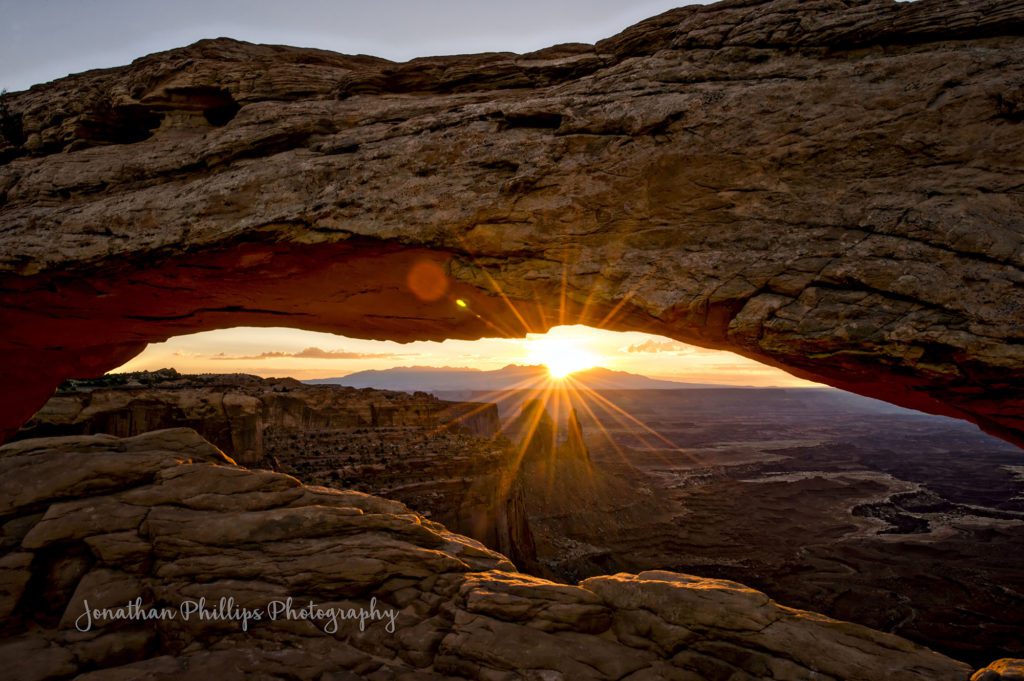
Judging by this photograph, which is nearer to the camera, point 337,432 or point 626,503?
point 337,432

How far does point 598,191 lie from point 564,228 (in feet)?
2.80

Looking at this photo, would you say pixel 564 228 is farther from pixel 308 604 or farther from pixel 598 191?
pixel 308 604

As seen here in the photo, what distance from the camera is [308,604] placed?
621cm

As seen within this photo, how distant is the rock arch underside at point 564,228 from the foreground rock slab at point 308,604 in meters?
0.05

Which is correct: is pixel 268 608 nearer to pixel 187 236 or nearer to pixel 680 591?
pixel 680 591

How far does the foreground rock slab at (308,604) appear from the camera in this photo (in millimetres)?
5301

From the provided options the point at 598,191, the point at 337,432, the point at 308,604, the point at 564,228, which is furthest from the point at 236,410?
the point at 598,191

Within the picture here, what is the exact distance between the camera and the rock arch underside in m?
5.88

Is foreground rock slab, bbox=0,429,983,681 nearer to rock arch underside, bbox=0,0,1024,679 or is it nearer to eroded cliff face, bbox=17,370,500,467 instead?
rock arch underside, bbox=0,0,1024,679

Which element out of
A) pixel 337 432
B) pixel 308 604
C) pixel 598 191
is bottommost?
pixel 337 432

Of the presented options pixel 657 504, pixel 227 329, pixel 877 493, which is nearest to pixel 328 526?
pixel 227 329

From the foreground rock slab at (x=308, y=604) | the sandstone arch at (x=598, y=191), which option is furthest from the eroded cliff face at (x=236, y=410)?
the foreground rock slab at (x=308, y=604)

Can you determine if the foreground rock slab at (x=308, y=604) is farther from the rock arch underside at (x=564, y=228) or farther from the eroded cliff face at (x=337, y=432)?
the eroded cliff face at (x=337, y=432)

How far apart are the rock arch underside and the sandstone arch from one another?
0.17 ft
